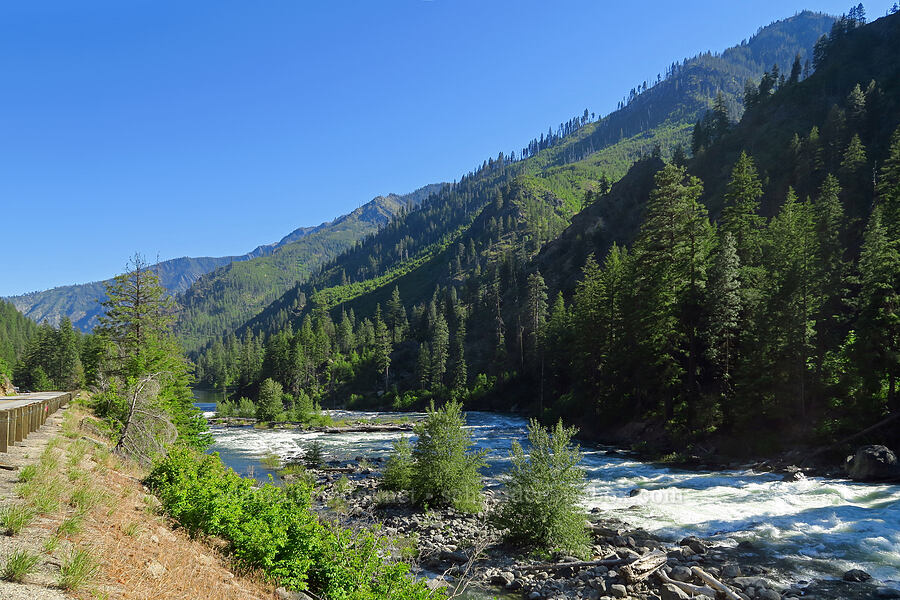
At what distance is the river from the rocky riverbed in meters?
0.82

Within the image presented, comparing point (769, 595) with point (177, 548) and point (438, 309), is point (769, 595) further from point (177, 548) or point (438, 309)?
point (438, 309)

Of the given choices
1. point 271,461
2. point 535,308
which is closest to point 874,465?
point 271,461

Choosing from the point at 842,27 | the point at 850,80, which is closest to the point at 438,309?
the point at 850,80

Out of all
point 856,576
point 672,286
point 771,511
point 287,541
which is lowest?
point 771,511

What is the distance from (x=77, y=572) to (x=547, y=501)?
15.0 metres

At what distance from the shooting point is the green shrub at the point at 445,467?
943 inches

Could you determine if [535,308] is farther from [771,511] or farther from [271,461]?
[771,511]

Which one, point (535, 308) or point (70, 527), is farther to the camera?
point (535, 308)

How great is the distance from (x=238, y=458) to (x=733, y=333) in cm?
4320

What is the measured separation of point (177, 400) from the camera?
2866 centimetres

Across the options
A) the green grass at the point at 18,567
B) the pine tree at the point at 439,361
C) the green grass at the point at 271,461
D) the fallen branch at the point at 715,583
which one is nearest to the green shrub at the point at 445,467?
the fallen branch at the point at 715,583

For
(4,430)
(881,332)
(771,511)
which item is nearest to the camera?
(4,430)

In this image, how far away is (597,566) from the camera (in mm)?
15820

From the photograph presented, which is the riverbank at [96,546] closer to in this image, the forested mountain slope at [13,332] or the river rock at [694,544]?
the river rock at [694,544]
